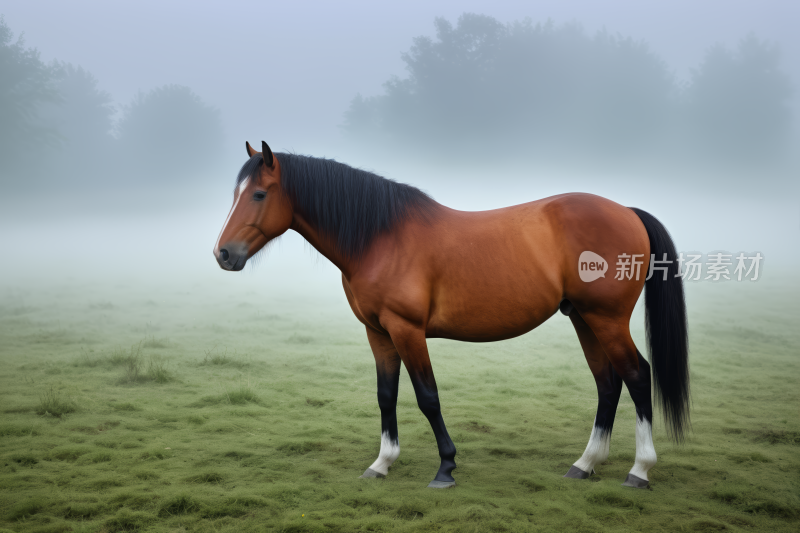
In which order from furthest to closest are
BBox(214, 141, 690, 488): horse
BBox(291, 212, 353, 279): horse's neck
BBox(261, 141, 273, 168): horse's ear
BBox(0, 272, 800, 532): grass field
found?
BBox(291, 212, 353, 279): horse's neck → BBox(214, 141, 690, 488): horse → BBox(261, 141, 273, 168): horse's ear → BBox(0, 272, 800, 532): grass field

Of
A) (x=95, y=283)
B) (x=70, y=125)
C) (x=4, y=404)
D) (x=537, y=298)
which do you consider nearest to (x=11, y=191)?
(x=70, y=125)

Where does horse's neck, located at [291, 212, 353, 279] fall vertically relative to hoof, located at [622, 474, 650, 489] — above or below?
above

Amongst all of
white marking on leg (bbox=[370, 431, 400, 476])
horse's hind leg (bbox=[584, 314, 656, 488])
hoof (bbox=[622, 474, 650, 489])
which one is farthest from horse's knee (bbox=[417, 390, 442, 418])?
hoof (bbox=[622, 474, 650, 489])

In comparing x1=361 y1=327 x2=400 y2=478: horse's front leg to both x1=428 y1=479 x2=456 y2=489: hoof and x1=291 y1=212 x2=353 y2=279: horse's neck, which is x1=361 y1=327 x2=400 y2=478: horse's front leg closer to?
x1=428 y1=479 x2=456 y2=489: hoof

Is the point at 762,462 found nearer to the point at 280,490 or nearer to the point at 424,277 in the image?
the point at 424,277

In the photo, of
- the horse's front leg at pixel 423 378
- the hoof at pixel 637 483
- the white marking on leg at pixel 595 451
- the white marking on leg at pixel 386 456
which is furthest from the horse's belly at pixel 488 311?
the hoof at pixel 637 483

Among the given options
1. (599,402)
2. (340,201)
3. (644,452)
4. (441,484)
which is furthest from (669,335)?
(340,201)

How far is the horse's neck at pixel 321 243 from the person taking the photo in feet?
10.6

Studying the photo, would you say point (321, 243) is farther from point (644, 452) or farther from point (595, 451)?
point (644, 452)

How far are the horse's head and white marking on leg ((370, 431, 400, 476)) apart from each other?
150cm

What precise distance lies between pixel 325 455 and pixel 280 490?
73cm

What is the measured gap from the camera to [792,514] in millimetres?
2764

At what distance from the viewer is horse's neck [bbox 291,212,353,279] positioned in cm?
323

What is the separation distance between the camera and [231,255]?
3014 millimetres
